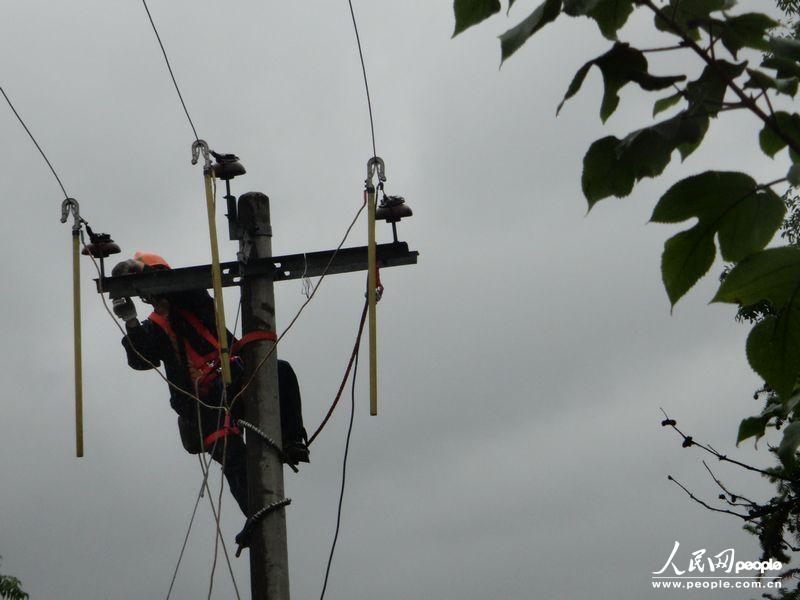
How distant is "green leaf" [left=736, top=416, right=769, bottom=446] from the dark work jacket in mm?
5634

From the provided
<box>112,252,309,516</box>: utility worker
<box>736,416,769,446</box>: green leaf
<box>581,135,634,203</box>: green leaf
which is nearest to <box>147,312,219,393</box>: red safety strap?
<box>112,252,309,516</box>: utility worker

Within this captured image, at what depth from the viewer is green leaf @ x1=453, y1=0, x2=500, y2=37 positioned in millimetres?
1429

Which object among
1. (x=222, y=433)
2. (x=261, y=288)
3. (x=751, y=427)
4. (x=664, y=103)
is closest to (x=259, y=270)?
(x=261, y=288)

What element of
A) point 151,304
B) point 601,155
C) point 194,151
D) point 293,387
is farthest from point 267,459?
point 601,155

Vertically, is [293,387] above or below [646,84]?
above

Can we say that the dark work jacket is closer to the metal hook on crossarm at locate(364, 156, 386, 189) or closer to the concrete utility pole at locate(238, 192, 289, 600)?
the concrete utility pole at locate(238, 192, 289, 600)

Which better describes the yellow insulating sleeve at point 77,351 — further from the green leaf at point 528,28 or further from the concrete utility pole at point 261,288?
the green leaf at point 528,28

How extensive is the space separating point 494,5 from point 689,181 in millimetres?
343

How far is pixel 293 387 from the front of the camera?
7965 millimetres

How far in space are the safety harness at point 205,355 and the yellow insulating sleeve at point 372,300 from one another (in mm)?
790

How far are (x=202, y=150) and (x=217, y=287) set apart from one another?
102 cm

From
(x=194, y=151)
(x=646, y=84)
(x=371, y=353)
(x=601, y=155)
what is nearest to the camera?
(x=646, y=84)

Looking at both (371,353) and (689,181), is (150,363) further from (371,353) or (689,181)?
(689,181)

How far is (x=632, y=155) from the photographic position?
1.40 metres
